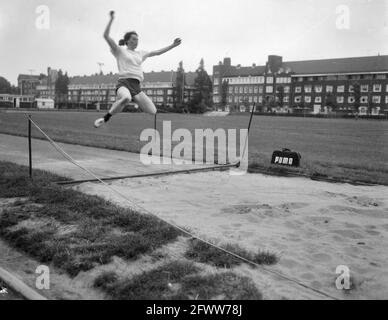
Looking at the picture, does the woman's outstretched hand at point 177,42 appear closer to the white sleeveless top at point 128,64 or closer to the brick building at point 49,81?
the white sleeveless top at point 128,64

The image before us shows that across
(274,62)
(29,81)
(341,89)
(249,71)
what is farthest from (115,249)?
(249,71)

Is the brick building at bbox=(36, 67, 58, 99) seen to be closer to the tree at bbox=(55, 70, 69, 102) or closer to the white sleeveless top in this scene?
the tree at bbox=(55, 70, 69, 102)

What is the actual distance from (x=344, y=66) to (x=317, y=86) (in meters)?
7.76

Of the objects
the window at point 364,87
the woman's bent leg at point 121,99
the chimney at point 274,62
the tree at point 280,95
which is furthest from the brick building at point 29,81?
the window at point 364,87

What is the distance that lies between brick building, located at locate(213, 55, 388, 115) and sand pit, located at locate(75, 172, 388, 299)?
267 ft

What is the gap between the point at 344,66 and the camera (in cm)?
10475

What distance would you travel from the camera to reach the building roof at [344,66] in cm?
9725

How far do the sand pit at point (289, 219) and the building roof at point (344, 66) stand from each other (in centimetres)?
9092

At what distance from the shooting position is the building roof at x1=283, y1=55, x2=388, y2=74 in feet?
319

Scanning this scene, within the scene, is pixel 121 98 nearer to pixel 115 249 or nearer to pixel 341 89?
pixel 115 249

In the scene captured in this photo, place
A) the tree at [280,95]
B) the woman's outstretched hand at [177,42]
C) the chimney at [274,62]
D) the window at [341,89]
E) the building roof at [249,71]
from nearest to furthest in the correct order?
the woman's outstretched hand at [177,42]
the chimney at [274,62]
the window at [341,89]
the tree at [280,95]
the building roof at [249,71]

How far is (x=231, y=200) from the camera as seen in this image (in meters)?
8.70

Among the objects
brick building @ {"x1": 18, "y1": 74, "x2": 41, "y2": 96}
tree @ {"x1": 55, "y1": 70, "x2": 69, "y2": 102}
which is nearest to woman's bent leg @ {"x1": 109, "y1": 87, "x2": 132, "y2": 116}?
tree @ {"x1": 55, "y1": 70, "x2": 69, "y2": 102}

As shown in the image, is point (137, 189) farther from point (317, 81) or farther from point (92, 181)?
point (317, 81)
